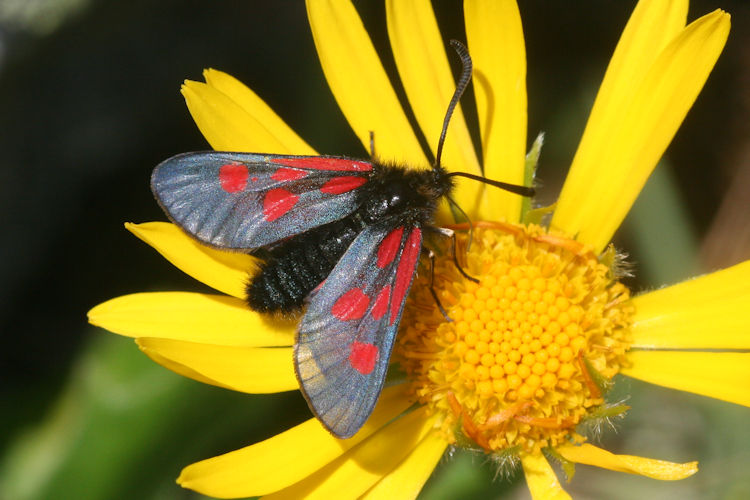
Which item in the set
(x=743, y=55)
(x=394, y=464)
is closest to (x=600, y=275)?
(x=394, y=464)

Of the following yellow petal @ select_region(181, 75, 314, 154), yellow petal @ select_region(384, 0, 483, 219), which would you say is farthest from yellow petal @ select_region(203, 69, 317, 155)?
yellow petal @ select_region(384, 0, 483, 219)

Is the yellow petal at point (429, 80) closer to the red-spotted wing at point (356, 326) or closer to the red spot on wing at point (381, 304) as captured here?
the red-spotted wing at point (356, 326)

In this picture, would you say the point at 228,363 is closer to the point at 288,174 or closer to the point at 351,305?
the point at 351,305

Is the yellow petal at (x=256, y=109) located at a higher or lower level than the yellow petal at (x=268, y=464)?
higher

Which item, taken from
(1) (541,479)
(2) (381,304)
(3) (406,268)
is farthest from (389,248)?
(1) (541,479)

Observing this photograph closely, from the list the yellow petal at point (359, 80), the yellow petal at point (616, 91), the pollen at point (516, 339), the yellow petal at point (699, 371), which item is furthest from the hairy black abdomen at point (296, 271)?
the yellow petal at point (699, 371)
